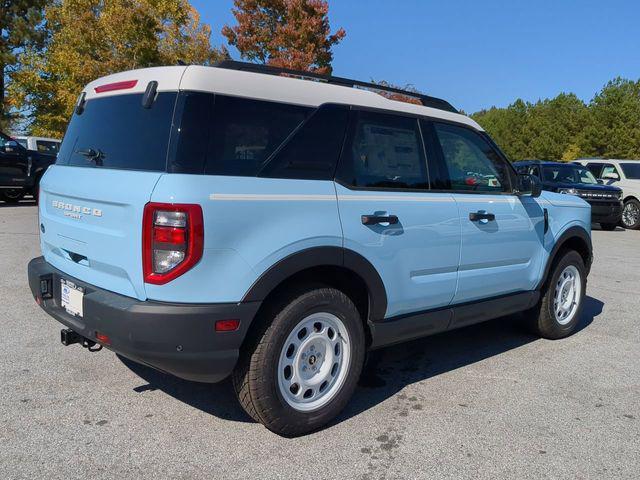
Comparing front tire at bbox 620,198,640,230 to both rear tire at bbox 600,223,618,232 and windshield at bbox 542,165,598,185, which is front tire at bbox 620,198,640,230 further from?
windshield at bbox 542,165,598,185

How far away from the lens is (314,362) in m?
3.37

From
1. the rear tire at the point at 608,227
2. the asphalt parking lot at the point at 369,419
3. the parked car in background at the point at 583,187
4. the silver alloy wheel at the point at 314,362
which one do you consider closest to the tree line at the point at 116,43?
the parked car in background at the point at 583,187


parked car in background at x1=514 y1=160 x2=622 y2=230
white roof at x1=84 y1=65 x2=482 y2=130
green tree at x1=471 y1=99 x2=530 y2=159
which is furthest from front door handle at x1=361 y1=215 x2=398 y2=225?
green tree at x1=471 y1=99 x2=530 y2=159

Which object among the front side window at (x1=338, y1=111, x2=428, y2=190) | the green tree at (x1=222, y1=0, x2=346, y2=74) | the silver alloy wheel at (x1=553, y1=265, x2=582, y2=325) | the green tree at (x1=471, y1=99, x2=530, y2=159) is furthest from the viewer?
the green tree at (x1=471, y1=99, x2=530, y2=159)

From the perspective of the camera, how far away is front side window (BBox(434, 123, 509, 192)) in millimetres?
4129

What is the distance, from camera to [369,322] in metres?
3.56

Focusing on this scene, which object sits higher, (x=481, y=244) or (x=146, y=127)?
(x=146, y=127)

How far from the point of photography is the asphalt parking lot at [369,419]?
9.68ft

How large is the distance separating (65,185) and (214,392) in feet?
5.31

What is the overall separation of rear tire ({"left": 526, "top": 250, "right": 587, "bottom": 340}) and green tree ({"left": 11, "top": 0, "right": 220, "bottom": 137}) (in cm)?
1631

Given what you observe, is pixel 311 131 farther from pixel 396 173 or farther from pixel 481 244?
pixel 481 244

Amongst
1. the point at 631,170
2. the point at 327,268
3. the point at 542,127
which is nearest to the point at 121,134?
the point at 327,268

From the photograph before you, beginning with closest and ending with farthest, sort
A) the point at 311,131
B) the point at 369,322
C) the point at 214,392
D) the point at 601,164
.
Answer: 1. the point at 311,131
2. the point at 369,322
3. the point at 214,392
4. the point at 601,164

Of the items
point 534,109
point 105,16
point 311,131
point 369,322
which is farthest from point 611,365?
point 534,109
